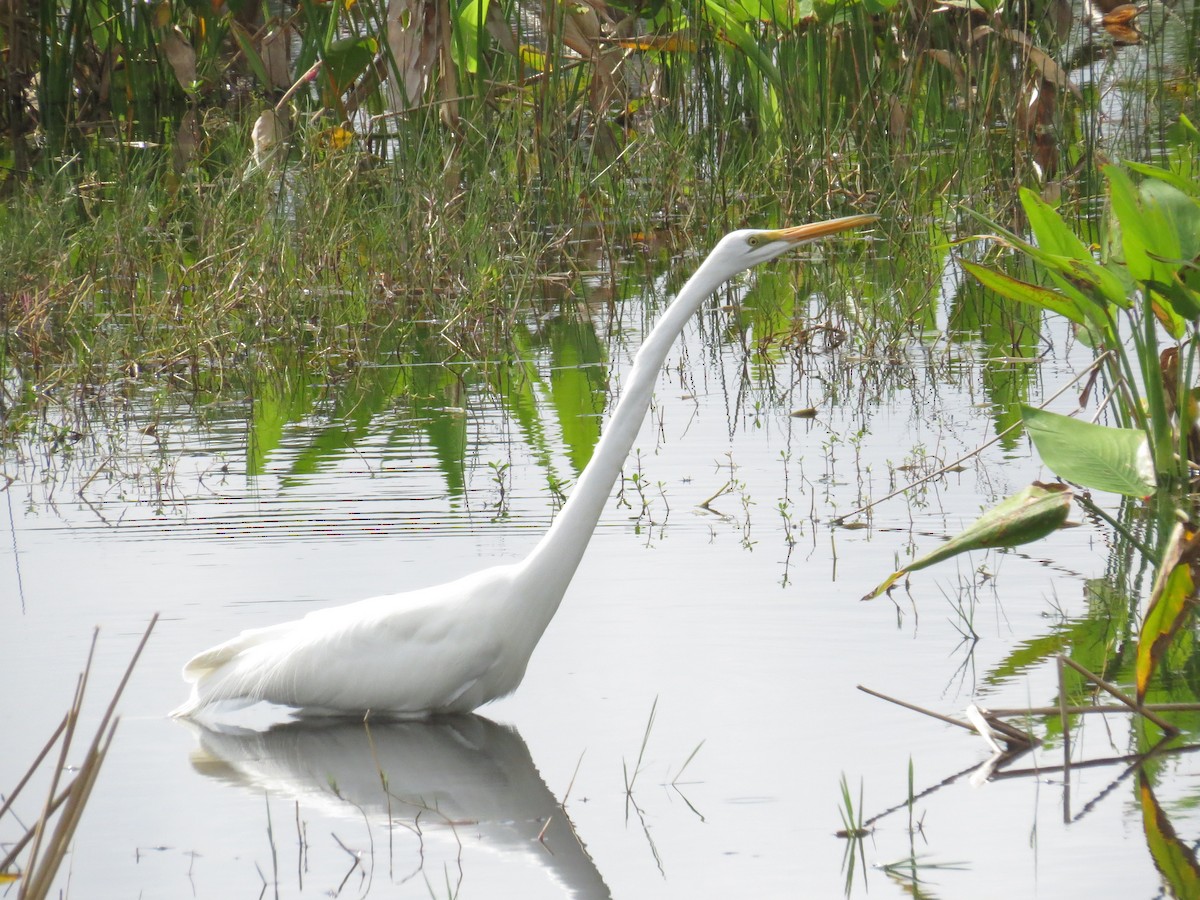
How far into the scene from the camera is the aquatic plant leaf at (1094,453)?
3514 millimetres

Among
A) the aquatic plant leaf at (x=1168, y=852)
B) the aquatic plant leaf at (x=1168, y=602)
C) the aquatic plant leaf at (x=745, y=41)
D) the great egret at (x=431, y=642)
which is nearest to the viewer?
the aquatic plant leaf at (x=1168, y=852)

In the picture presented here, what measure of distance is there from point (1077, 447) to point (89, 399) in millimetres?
3755

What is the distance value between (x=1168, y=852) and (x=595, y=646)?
1.48m

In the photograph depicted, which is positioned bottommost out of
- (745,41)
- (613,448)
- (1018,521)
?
(1018,521)

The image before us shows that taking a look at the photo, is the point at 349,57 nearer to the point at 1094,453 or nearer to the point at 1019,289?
the point at 1019,289

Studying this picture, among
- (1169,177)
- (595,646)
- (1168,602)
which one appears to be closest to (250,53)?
(595,646)

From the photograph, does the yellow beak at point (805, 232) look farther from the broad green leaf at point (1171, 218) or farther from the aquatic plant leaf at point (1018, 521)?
the aquatic plant leaf at point (1018, 521)

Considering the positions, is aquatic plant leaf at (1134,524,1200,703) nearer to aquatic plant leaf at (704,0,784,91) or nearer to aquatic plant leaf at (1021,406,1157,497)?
aquatic plant leaf at (1021,406,1157,497)

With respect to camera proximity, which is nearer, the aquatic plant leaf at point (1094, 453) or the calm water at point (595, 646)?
the calm water at point (595, 646)

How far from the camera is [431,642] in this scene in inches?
137

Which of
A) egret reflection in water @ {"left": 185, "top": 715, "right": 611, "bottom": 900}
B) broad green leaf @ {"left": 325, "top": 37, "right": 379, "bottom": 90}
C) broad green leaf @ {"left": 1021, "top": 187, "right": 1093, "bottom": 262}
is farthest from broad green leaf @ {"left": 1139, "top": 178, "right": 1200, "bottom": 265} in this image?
broad green leaf @ {"left": 325, "top": 37, "right": 379, "bottom": 90}

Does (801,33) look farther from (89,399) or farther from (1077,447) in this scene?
(1077,447)

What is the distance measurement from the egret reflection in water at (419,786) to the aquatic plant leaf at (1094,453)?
1.24 meters

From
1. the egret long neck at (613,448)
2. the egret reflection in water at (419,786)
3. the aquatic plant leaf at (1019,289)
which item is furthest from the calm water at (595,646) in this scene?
the aquatic plant leaf at (1019,289)
